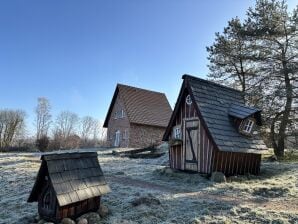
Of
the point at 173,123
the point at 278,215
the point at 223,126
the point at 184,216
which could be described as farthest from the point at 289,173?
the point at 184,216

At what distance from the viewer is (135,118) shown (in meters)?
34.1

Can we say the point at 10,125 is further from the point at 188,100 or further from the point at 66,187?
the point at 66,187

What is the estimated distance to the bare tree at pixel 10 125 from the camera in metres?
50.0

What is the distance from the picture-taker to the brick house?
112 ft

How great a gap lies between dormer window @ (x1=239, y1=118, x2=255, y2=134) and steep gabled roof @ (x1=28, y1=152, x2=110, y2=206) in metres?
8.44

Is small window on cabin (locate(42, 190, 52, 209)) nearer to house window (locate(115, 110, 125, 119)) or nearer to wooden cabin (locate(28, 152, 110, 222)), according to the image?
wooden cabin (locate(28, 152, 110, 222))

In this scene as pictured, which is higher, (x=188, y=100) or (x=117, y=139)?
(x=188, y=100)

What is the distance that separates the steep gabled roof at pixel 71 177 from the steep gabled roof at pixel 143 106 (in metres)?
24.6

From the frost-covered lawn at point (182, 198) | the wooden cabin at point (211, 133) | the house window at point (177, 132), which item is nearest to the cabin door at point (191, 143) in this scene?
the wooden cabin at point (211, 133)

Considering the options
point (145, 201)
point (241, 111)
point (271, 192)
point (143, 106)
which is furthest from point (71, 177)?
point (143, 106)

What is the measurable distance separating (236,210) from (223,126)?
6482 mm

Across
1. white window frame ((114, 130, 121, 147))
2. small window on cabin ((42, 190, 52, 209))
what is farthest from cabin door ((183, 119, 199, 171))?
white window frame ((114, 130, 121, 147))

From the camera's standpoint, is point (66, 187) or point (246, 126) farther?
point (246, 126)

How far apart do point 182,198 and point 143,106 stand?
26.8 metres
